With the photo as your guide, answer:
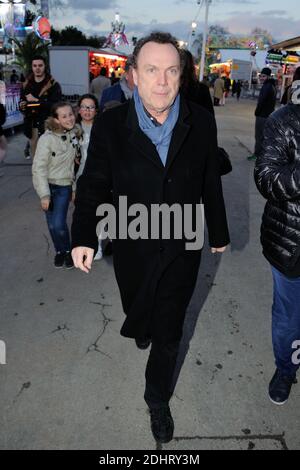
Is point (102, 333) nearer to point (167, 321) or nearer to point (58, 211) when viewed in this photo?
point (167, 321)

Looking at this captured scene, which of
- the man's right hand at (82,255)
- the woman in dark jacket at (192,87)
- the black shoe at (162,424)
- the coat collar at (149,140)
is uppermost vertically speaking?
the woman in dark jacket at (192,87)

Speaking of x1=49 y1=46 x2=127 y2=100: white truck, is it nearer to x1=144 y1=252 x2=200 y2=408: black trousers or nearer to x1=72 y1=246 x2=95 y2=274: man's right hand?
x1=72 y1=246 x2=95 y2=274: man's right hand

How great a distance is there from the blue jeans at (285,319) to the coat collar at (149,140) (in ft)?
3.10

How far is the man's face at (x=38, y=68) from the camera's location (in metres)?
5.50

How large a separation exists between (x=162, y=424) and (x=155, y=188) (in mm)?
1344

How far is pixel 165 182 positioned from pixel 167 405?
1.33m

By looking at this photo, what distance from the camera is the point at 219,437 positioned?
2.11 metres

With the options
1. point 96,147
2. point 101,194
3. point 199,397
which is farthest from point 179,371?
point 96,147

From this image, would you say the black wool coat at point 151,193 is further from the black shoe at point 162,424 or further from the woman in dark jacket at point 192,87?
the woman in dark jacket at point 192,87

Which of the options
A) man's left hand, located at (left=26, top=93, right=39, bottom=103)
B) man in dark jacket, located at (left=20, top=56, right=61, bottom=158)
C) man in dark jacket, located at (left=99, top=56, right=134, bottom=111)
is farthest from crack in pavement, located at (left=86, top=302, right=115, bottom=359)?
man's left hand, located at (left=26, top=93, right=39, bottom=103)

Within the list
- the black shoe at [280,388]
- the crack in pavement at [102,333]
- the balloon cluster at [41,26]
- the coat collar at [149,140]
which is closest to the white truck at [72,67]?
the balloon cluster at [41,26]

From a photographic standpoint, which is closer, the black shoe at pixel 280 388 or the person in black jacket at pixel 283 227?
the person in black jacket at pixel 283 227

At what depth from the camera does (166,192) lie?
1.89m

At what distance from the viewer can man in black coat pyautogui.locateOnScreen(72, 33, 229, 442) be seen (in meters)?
1.83
